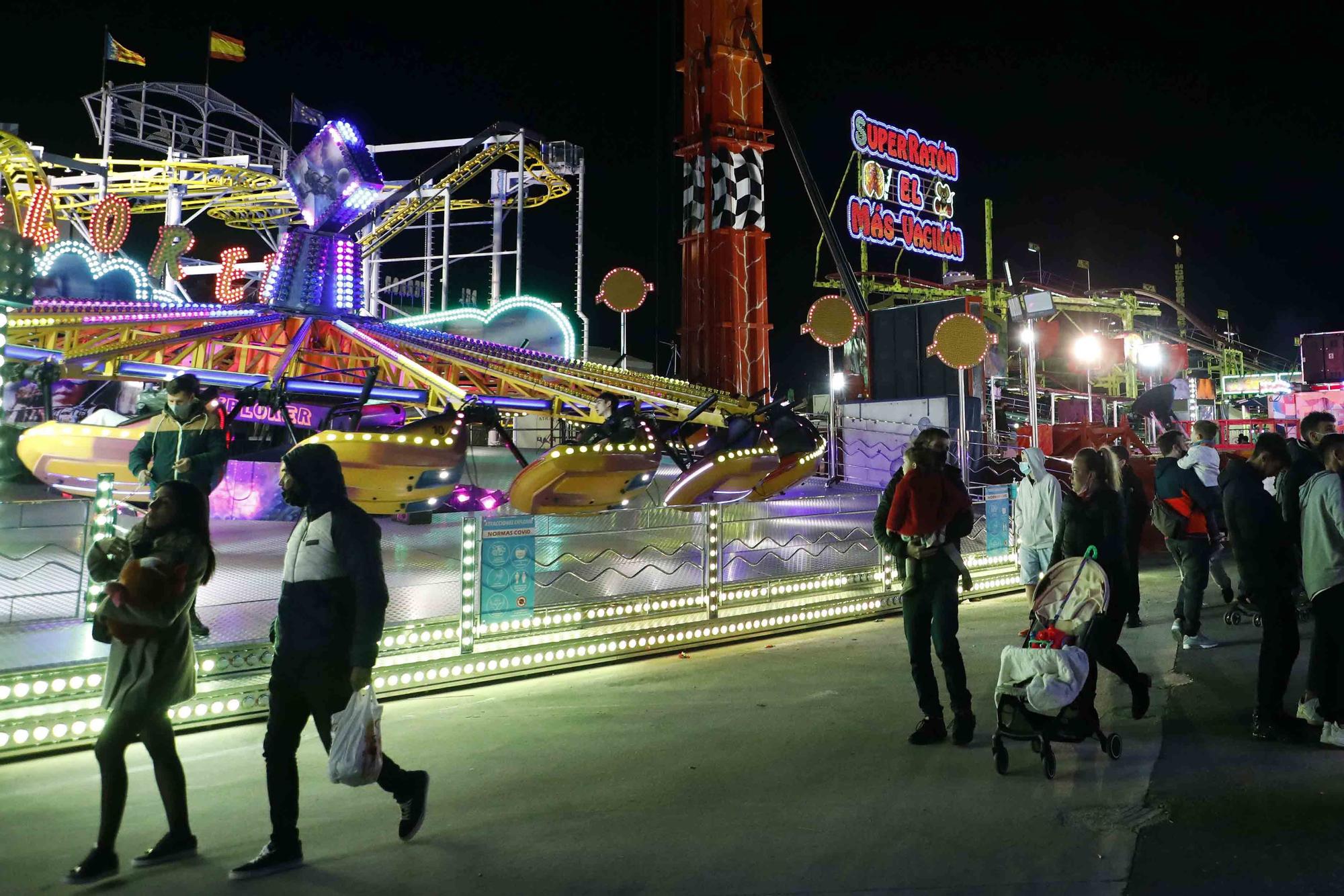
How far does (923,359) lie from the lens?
18.1 m

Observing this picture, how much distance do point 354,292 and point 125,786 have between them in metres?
7.85

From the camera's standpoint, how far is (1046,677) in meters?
4.33

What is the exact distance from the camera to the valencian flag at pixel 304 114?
1019 inches

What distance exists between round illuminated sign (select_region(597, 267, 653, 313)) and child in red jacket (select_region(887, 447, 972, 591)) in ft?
32.5

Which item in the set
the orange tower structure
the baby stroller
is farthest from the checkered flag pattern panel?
the baby stroller

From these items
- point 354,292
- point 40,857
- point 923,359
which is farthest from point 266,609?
point 923,359

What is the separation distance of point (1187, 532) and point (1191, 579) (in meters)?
0.37

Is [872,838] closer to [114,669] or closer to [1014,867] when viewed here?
[1014,867]

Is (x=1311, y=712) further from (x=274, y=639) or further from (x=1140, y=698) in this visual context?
(x=274, y=639)

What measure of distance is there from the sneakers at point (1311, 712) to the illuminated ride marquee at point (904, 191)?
75.3 feet

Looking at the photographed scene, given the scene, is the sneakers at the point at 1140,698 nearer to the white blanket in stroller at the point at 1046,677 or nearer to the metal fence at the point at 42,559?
the white blanket in stroller at the point at 1046,677

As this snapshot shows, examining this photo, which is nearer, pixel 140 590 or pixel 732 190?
pixel 140 590

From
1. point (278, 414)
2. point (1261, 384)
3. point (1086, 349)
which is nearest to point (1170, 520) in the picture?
point (278, 414)

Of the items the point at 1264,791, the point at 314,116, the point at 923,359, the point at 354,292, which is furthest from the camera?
the point at 314,116
